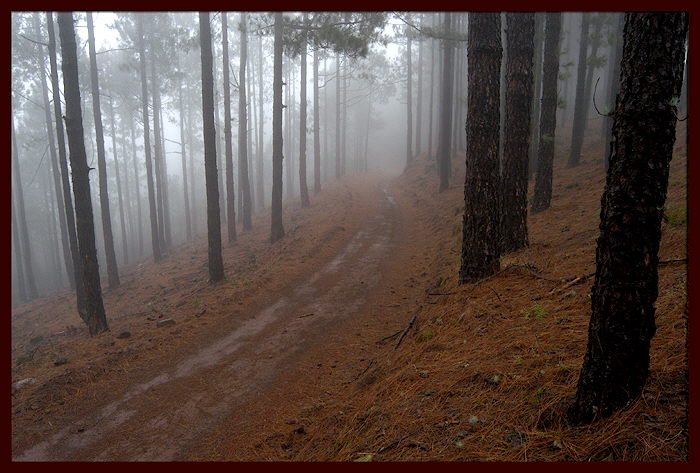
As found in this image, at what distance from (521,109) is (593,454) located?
7.89 metres

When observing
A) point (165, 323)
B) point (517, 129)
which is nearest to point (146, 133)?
point (165, 323)

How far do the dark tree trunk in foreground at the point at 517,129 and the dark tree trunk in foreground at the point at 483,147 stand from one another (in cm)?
168

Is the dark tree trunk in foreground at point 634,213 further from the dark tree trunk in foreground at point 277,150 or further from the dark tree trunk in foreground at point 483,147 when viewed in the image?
the dark tree trunk in foreground at point 277,150

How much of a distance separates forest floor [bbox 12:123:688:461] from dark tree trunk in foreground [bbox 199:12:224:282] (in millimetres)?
1036

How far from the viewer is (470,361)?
4.58 metres

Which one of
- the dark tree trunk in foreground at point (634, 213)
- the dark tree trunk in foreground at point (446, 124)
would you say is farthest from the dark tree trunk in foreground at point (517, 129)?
the dark tree trunk in foreground at point (446, 124)

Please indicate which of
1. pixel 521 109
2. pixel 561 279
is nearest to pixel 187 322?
pixel 561 279

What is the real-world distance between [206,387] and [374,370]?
9.13 ft

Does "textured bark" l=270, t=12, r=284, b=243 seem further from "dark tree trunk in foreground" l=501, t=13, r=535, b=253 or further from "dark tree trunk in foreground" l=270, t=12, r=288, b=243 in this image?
"dark tree trunk in foreground" l=501, t=13, r=535, b=253

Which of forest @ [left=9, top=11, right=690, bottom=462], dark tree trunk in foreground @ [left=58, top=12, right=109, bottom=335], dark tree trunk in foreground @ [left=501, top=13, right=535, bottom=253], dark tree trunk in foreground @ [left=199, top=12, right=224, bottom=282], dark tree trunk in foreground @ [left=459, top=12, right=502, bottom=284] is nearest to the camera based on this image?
→ forest @ [left=9, top=11, right=690, bottom=462]

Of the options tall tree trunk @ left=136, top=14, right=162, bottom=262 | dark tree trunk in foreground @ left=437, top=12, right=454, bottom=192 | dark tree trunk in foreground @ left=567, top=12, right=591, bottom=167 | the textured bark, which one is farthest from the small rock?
dark tree trunk in foreground @ left=567, top=12, right=591, bottom=167

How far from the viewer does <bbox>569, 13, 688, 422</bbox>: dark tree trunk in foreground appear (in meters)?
2.64

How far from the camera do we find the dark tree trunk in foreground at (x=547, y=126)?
1179 cm

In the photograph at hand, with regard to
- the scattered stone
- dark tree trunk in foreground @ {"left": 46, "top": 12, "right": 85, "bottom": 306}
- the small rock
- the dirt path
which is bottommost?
the small rock
